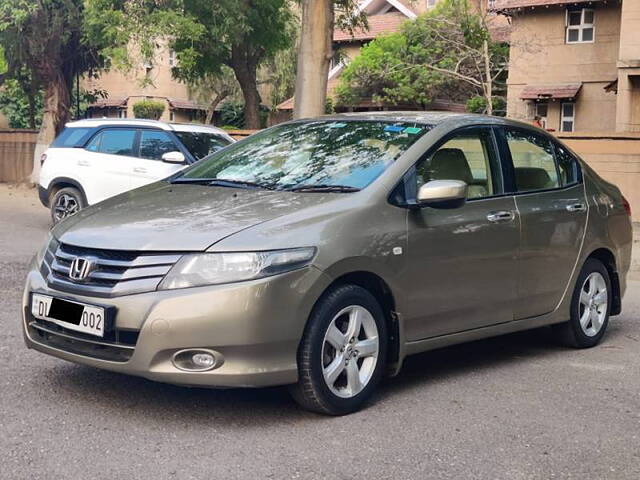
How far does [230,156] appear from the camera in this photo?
6.40 m

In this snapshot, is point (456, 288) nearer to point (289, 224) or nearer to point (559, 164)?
point (289, 224)

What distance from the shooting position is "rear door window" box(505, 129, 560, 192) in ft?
21.6

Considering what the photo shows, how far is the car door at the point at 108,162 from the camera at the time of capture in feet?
45.3

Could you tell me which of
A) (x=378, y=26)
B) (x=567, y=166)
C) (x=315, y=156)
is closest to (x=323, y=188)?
(x=315, y=156)

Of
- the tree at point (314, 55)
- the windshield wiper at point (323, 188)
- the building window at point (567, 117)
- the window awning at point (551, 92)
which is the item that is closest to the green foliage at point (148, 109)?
the window awning at point (551, 92)

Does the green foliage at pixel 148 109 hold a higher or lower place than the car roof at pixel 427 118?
higher

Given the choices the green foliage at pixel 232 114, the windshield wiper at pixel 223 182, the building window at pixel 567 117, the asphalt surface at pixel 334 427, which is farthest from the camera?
the green foliage at pixel 232 114

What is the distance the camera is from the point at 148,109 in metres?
49.5

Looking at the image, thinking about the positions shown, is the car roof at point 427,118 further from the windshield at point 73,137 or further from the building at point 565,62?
the building at point 565,62

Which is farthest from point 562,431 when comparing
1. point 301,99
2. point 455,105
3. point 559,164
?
point 455,105

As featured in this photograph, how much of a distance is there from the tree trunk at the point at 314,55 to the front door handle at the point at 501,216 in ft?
35.4

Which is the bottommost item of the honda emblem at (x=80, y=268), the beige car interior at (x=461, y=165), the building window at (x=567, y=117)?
the honda emblem at (x=80, y=268)

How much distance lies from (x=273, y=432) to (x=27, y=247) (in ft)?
26.6

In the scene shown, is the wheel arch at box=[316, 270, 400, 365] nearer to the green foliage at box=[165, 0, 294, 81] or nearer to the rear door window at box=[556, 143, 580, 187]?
the rear door window at box=[556, 143, 580, 187]
